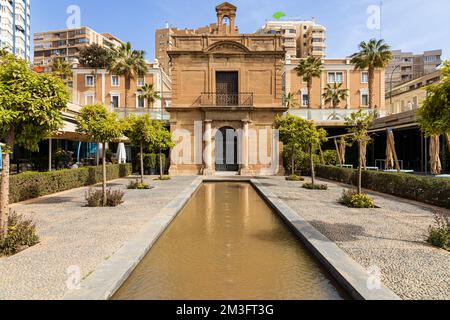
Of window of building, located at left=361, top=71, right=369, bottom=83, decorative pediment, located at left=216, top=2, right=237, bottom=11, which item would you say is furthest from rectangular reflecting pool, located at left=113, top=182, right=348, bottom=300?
window of building, located at left=361, top=71, right=369, bottom=83

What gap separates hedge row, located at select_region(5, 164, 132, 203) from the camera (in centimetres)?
1148

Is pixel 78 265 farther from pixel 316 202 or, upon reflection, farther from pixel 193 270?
pixel 316 202

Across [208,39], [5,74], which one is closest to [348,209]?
[5,74]

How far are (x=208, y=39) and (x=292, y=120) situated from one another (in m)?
12.2

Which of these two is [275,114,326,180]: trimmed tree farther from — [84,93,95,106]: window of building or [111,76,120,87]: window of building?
[111,76,120,87]: window of building

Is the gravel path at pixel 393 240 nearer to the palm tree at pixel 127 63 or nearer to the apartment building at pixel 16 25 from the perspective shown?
the palm tree at pixel 127 63

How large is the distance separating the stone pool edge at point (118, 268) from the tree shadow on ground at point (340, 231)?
380cm

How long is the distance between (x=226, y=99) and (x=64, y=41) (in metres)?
99.5

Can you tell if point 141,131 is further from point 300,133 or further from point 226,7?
point 226,7

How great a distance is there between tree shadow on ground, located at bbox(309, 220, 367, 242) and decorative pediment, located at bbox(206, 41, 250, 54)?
2034 centimetres

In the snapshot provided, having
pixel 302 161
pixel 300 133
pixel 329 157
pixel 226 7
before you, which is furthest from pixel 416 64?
pixel 300 133

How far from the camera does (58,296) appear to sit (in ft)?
12.5

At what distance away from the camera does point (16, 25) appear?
218 feet

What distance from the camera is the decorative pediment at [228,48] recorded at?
25.4 m
